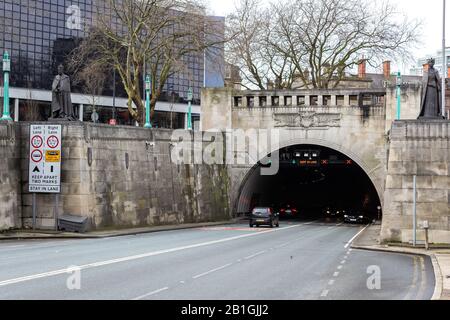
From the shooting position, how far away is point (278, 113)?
4669 cm

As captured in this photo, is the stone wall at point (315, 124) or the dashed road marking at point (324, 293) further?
the stone wall at point (315, 124)

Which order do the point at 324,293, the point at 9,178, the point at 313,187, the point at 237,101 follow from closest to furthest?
the point at 324,293
the point at 9,178
the point at 237,101
the point at 313,187

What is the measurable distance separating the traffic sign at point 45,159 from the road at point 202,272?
511 centimetres

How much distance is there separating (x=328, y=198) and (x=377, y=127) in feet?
128

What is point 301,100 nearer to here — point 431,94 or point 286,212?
point 431,94

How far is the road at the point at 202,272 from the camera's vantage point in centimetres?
1354

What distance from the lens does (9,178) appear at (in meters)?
31.4

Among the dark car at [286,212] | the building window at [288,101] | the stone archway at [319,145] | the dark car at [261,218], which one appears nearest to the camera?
the dark car at [261,218]

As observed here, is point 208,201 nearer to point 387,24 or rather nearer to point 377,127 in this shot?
point 377,127

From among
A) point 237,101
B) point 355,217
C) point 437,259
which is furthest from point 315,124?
point 437,259

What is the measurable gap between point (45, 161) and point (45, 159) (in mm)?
93
